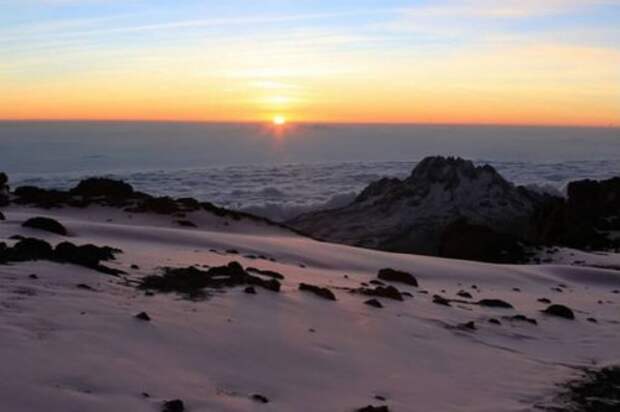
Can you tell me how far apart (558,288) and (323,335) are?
11667 mm

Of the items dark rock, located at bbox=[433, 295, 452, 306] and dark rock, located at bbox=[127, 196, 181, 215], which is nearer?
dark rock, located at bbox=[433, 295, 452, 306]

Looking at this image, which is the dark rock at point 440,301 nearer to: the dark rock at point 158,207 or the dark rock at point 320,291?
the dark rock at point 320,291

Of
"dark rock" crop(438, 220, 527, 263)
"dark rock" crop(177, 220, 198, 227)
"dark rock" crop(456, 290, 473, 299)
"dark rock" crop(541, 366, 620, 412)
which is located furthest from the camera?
"dark rock" crop(438, 220, 527, 263)

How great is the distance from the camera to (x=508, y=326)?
11.6 m

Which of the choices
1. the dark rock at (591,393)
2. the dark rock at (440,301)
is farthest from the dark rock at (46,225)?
the dark rock at (591,393)

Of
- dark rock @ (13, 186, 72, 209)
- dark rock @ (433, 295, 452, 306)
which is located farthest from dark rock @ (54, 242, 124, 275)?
dark rock @ (13, 186, 72, 209)

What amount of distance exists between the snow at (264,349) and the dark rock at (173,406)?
69 millimetres

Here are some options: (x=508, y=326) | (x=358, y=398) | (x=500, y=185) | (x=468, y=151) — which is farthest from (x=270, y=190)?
(x=468, y=151)

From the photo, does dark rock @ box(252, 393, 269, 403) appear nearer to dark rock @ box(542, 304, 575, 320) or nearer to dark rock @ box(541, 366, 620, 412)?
dark rock @ box(541, 366, 620, 412)

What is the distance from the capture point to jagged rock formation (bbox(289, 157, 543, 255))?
4151 cm

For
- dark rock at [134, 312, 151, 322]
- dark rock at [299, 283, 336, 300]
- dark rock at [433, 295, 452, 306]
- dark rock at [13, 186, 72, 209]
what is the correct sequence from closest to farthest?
dark rock at [134, 312, 151, 322], dark rock at [299, 283, 336, 300], dark rock at [433, 295, 452, 306], dark rock at [13, 186, 72, 209]

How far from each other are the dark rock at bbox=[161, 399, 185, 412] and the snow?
7 cm

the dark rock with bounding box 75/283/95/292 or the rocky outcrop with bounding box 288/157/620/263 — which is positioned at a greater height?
the dark rock with bounding box 75/283/95/292

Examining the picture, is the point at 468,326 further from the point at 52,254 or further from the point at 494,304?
the point at 52,254
